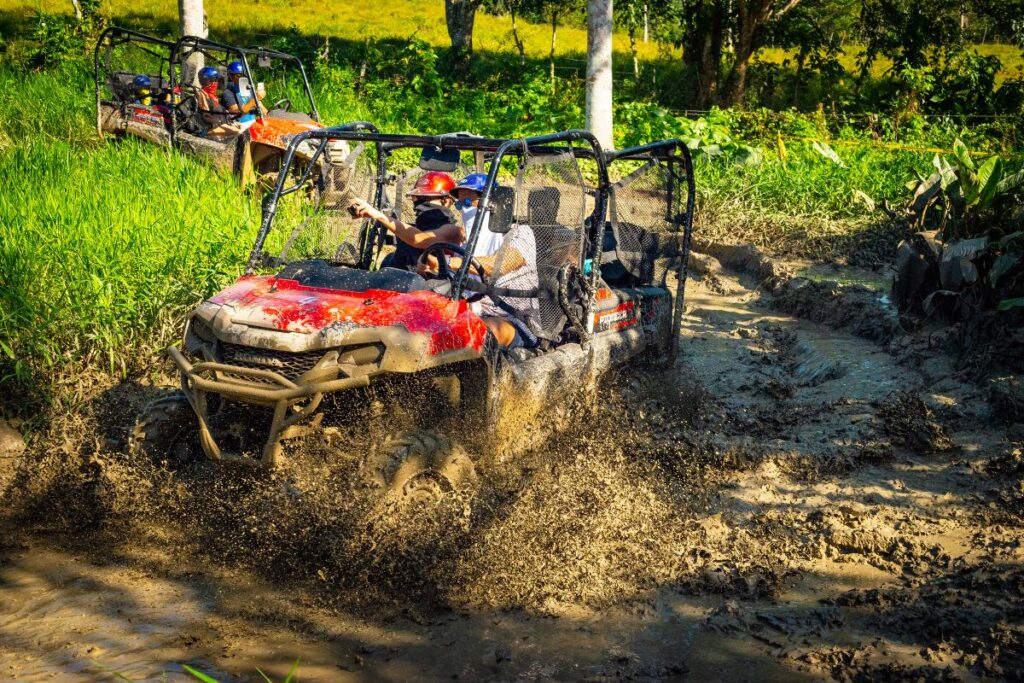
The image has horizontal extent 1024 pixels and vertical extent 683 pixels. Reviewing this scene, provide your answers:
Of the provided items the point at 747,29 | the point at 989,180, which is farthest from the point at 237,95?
the point at 747,29

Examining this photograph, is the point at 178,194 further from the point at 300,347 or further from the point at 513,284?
the point at 300,347

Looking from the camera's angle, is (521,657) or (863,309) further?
(863,309)

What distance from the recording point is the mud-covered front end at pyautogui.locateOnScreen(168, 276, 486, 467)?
4590 millimetres

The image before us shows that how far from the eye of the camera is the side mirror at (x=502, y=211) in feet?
16.4

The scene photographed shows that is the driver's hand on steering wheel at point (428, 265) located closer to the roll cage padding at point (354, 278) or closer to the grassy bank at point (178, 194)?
the roll cage padding at point (354, 278)

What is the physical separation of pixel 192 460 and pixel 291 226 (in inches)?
139

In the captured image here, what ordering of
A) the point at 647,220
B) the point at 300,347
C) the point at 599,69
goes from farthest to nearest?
the point at 599,69 → the point at 647,220 → the point at 300,347

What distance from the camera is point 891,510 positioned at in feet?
17.8

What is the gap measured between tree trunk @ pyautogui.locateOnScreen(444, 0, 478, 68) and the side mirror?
1634 cm

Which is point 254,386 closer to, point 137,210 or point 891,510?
point 891,510

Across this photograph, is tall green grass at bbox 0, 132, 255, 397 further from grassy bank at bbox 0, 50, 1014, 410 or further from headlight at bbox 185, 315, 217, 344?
headlight at bbox 185, 315, 217, 344

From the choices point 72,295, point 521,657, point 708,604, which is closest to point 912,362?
point 708,604

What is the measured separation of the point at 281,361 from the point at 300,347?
124 mm

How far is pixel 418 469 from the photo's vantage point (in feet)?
15.7
